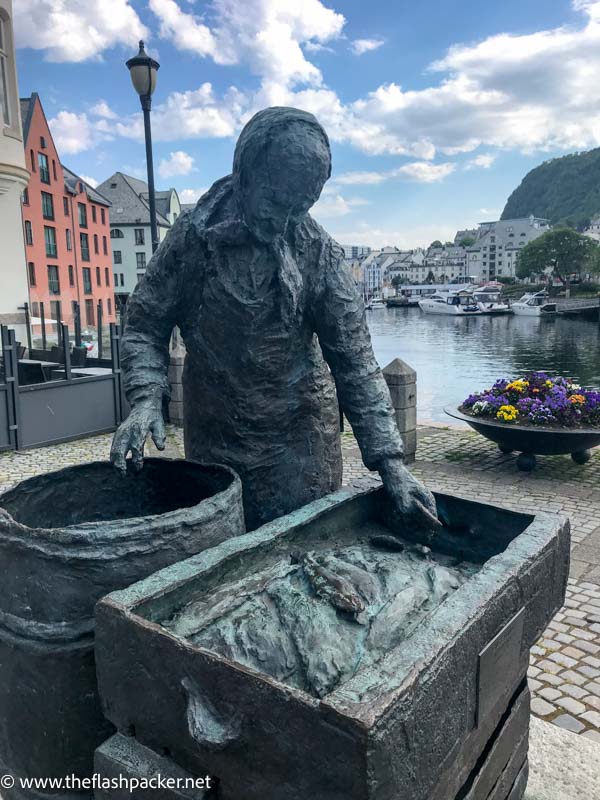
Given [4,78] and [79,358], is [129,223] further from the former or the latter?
[79,358]

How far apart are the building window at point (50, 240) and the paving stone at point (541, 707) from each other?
3691 cm

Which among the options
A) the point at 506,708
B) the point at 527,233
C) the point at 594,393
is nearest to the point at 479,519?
the point at 506,708

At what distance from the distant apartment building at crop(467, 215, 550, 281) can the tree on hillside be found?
33.1m

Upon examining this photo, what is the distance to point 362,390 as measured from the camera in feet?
8.10

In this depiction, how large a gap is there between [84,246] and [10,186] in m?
21.9

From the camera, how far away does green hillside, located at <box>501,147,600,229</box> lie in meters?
125

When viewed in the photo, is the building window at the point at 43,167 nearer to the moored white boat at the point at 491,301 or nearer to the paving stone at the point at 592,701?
the paving stone at the point at 592,701

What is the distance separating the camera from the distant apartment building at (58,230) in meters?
34.1

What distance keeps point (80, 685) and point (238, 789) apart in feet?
1.87

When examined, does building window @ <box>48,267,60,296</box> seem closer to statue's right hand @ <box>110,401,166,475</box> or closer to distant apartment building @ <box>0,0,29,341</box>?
distant apartment building @ <box>0,0,29,341</box>

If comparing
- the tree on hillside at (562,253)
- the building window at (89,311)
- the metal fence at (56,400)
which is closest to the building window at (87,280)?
the building window at (89,311)

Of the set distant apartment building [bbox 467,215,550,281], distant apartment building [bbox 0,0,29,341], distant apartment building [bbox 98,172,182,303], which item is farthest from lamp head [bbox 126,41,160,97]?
distant apartment building [bbox 467,215,550,281]

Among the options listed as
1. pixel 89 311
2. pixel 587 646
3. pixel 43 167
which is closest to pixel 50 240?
pixel 43 167

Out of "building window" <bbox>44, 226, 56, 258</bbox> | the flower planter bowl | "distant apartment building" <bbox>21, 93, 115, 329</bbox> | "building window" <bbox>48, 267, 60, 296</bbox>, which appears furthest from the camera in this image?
"building window" <bbox>48, 267, 60, 296</bbox>
